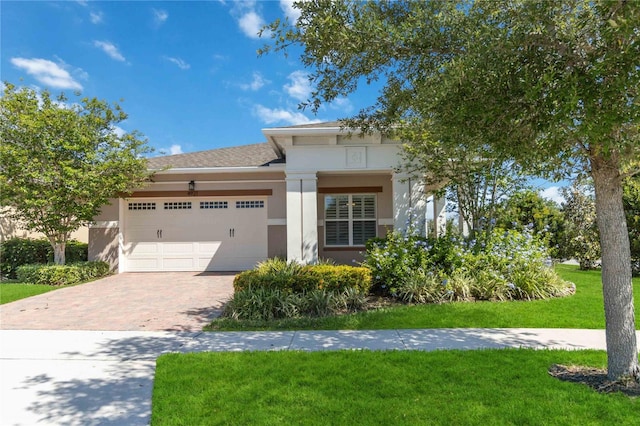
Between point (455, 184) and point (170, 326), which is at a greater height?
point (455, 184)

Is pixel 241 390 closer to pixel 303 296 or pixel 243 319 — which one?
pixel 243 319

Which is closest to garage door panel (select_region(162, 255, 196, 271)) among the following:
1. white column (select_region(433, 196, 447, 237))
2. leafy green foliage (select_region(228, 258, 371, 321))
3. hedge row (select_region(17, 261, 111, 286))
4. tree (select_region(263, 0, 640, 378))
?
hedge row (select_region(17, 261, 111, 286))

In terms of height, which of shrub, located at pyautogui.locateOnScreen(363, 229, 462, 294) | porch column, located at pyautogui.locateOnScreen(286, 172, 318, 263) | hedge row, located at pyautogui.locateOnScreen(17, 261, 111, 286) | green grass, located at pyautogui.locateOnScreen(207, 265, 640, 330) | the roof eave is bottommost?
green grass, located at pyautogui.locateOnScreen(207, 265, 640, 330)

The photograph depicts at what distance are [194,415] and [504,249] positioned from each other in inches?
302

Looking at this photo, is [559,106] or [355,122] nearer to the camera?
[559,106]

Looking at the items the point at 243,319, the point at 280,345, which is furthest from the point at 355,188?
the point at 280,345

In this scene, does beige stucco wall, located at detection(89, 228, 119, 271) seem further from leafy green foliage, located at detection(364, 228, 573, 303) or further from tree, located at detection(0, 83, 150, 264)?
leafy green foliage, located at detection(364, 228, 573, 303)

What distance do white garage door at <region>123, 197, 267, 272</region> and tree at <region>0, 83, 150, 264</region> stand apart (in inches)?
70.9

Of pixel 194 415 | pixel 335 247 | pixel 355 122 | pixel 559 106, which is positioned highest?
pixel 355 122

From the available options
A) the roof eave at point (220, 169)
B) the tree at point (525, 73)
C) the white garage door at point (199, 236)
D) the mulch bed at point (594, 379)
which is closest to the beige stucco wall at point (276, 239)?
the white garage door at point (199, 236)

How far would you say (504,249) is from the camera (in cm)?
866

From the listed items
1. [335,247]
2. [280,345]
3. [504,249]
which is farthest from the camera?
[335,247]

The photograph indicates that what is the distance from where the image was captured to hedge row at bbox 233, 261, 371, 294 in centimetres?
736

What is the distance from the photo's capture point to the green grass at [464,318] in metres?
6.17
